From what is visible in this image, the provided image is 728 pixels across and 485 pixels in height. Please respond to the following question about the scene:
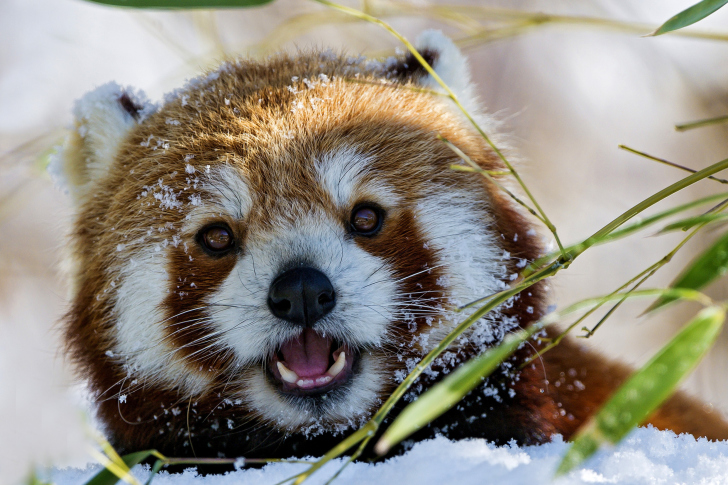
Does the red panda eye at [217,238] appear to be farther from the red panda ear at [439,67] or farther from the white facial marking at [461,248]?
the red panda ear at [439,67]

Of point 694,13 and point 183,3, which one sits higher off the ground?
point 183,3

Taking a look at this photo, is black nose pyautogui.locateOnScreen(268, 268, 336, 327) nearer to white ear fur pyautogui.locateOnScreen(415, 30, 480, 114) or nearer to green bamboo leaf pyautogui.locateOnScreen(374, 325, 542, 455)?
green bamboo leaf pyautogui.locateOnScreen(374, 325, 542, 455)

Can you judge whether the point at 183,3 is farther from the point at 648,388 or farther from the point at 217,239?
the point at 648,388

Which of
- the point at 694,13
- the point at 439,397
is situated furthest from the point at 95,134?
the point at 694,13

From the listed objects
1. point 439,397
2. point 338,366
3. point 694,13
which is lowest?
point 338,366

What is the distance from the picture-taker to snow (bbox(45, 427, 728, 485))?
1.11 metres

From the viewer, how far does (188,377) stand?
162 centimetres

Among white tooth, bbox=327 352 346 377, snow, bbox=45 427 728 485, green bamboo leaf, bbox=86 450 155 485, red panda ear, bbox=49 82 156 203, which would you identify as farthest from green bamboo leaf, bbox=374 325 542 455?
red panda ear, bbox=49 82 156 203

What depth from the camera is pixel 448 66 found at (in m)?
1.94

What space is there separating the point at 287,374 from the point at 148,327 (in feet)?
1.26

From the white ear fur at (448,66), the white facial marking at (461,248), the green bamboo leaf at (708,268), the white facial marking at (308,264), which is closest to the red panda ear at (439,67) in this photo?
the white ear fur at (448,66)

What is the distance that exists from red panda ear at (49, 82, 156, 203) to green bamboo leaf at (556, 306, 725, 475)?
153 centimetres

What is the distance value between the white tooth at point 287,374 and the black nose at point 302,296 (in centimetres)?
14

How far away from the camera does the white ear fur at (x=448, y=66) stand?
1.94m
